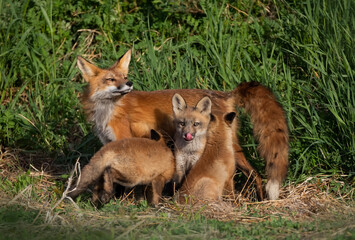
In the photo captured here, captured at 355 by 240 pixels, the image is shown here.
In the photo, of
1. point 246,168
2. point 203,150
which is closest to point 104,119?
point 203,150

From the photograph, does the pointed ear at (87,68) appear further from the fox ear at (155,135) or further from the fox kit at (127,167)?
the fox kit at (127,167)

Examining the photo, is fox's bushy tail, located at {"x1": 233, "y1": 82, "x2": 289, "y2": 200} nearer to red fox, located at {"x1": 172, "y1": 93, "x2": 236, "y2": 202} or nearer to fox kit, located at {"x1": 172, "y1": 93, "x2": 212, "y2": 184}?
red fox, located at {"x1": 172, "y1": 93, "x2": 236, "y2": 202}

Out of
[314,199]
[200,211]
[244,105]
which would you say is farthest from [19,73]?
[314,199]

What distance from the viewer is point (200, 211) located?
5938 millimetres

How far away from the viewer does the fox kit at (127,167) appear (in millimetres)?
5992

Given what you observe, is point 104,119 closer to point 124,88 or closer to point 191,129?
point 124,88

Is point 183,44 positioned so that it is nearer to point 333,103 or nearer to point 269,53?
point 269,53

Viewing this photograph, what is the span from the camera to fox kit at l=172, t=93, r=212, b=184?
256 inches

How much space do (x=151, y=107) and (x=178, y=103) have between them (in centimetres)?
59

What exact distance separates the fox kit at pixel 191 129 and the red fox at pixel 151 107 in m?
0.54

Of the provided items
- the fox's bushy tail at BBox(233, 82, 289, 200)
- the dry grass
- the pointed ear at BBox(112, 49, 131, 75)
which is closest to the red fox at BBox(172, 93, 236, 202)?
the dry grass

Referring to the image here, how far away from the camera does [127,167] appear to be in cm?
602

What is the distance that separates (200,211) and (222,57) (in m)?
3.33

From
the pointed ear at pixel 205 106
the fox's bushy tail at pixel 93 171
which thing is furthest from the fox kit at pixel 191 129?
the fox's bushy tail at pixel 93 171
